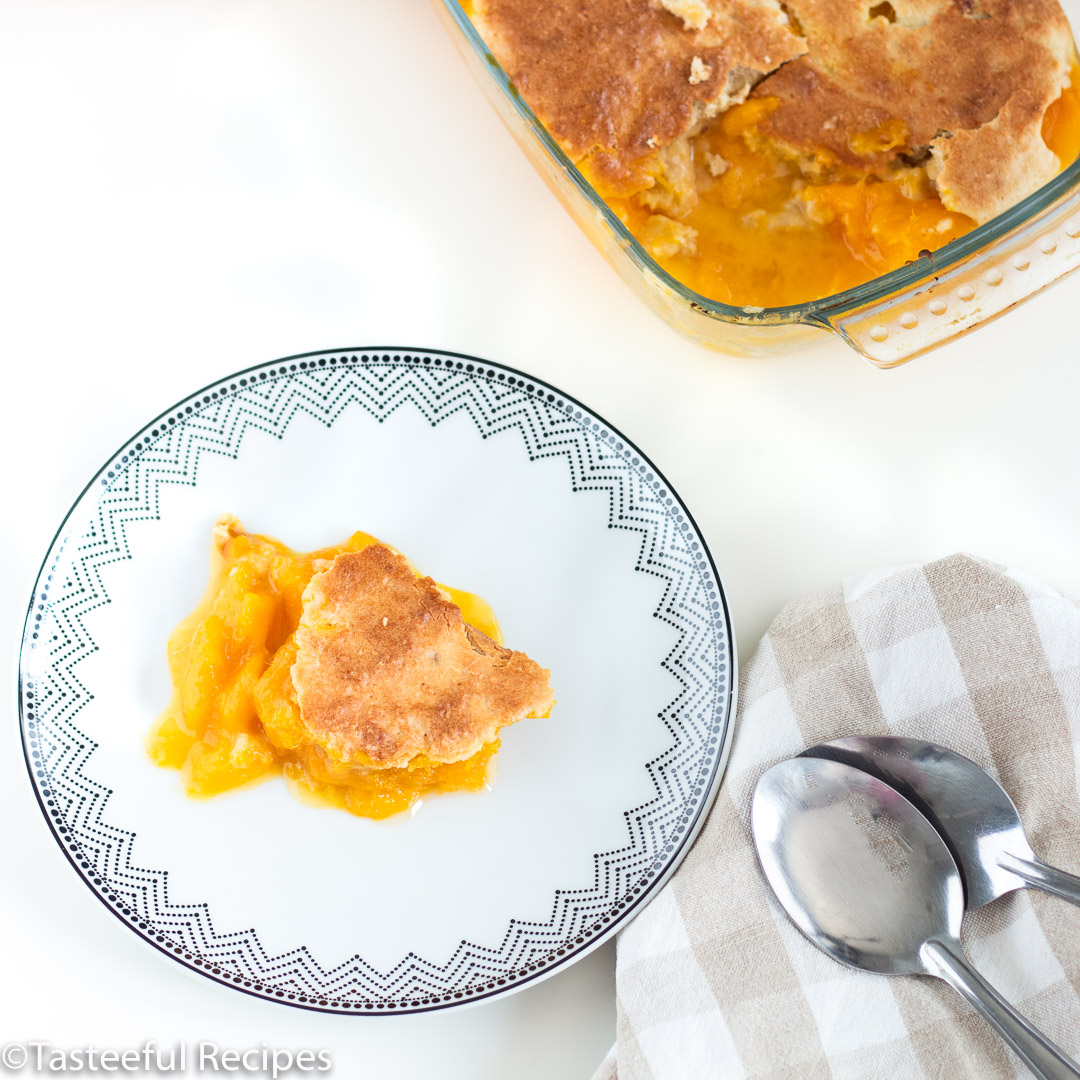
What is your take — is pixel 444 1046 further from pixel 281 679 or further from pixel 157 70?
pixel 157 70

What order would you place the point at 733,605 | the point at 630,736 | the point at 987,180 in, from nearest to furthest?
the point at 987,180 < the point at 630,736 < the point at 733,605

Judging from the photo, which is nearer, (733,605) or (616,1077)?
(616,1077)

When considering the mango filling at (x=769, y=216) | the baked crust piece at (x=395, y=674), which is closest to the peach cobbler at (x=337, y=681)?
the baked crust piece at (x=395, y=674)

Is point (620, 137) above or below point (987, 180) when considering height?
above

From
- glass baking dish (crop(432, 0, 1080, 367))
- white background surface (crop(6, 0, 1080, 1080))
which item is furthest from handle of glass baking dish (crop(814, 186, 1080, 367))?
white background surface (crop(6, 0, 1080, 1080))

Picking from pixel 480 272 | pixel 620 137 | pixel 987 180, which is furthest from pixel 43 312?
pixel 987 180

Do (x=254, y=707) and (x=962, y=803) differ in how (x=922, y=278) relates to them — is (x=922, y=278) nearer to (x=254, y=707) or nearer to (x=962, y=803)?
(x=962, y=803)

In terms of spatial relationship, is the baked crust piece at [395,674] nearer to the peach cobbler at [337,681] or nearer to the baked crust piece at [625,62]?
the peach cobbler at [337,681]
